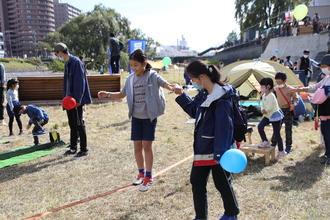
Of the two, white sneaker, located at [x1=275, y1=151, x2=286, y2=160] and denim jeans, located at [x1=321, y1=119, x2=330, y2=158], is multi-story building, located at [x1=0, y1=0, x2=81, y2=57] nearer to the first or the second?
white sneaker, located at [x1=275, y1=151, x2=286, y2=160]

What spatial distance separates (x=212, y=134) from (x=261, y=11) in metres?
41.9

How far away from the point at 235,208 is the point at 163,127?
504cm

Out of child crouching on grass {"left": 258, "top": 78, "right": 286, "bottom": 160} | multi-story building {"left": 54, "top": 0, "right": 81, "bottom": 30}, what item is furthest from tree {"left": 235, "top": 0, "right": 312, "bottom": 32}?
multi-story building {"left": 54, "top": 0, "right": 81, "bottom": 30}

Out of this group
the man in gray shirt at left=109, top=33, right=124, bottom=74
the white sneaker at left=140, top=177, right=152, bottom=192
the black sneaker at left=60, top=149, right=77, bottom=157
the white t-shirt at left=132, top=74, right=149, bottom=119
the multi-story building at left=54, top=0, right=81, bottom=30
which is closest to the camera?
the white t-shirt at left=132, top=74, right=149, bottom=119

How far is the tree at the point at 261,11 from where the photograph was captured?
125 feet

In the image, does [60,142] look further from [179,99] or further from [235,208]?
[235,208]

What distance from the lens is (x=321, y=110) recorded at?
4.50 metres

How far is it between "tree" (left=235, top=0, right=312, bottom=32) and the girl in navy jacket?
3883 cm

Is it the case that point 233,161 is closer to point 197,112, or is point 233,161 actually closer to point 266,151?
point 197,112

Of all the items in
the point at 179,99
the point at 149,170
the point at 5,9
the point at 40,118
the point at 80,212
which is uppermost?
the point at 5,9

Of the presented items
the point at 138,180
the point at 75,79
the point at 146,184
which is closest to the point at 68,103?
the point at 75,79

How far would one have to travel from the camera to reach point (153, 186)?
3922mm

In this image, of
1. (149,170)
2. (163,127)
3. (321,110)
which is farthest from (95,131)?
(321,110)

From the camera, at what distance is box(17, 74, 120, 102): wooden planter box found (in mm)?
10836
